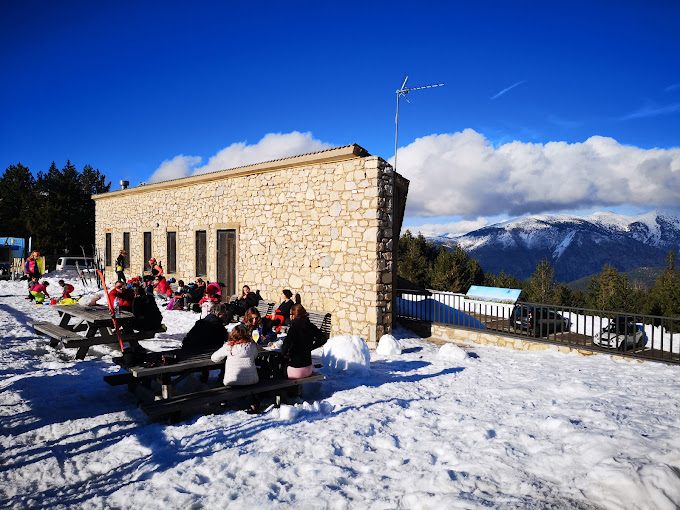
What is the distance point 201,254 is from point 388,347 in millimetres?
8252

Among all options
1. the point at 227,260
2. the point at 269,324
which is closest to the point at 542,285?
the point at 227,260

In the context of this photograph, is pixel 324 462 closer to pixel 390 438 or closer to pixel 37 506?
pixel 390 438

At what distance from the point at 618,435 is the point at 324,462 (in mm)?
2912

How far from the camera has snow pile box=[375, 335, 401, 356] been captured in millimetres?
8430

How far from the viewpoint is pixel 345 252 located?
9.67 m

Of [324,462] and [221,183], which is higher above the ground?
[221,183]

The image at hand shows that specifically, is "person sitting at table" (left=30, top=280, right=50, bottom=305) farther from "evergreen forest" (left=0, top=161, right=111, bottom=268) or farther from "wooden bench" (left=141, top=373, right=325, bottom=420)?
"evergreen forest" (left=0, top=161, right=111, bottom=268)

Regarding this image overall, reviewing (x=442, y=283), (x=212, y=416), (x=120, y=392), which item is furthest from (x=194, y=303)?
(x=442, y=283)

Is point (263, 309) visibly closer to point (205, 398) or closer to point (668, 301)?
point (205, 398)

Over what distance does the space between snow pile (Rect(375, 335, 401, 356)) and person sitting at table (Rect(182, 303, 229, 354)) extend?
12.4 ft

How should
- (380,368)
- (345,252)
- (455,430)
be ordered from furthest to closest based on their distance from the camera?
(345,252) → (380,368) → (455,430)

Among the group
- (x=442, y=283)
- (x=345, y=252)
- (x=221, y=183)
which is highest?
(x=221, y=183)

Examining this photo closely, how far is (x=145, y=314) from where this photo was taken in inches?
263

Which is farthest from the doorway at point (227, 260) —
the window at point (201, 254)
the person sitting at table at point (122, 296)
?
the person sitting at table at point (122, 296)
